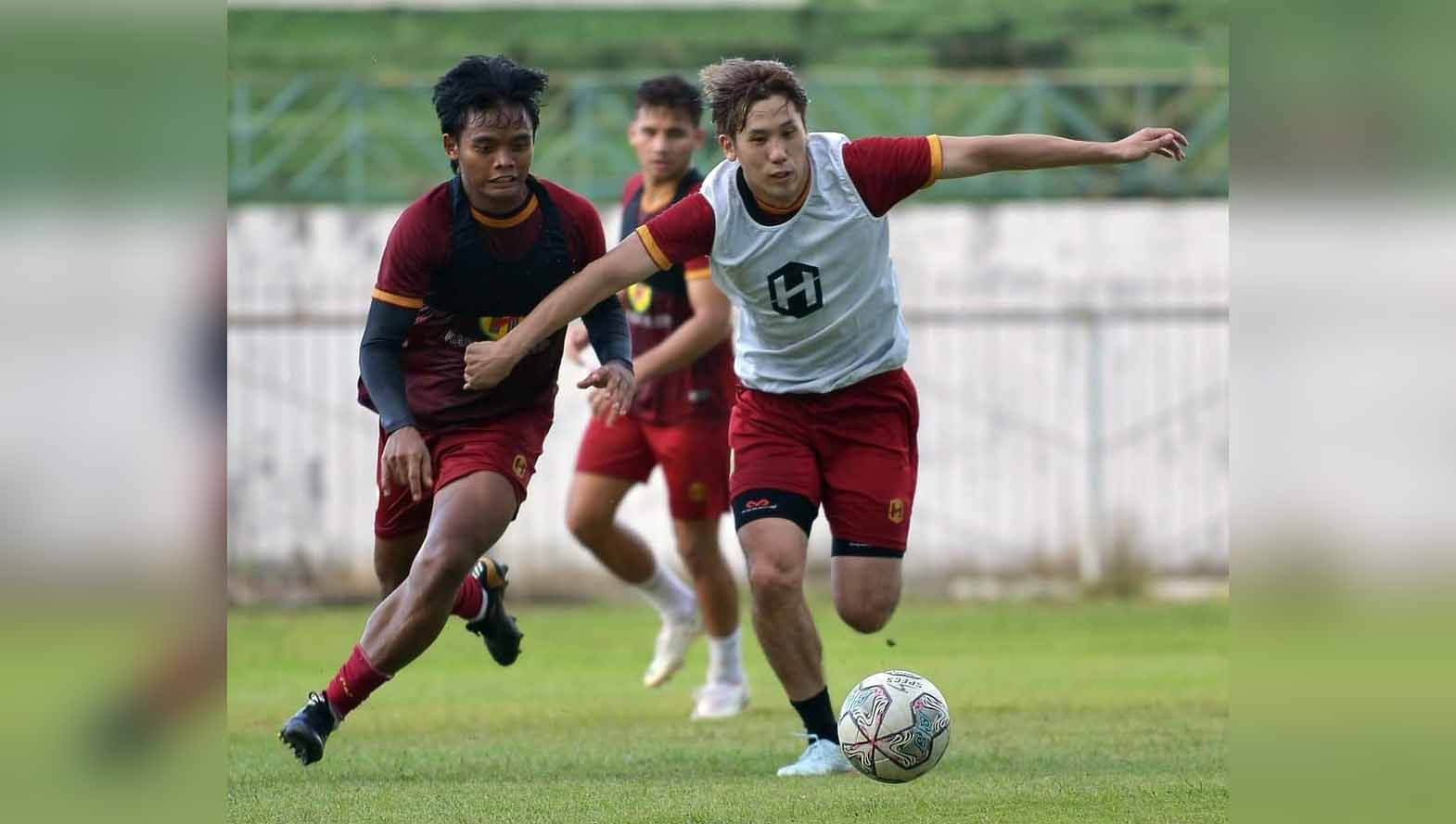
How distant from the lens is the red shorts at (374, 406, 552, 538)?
6672mm

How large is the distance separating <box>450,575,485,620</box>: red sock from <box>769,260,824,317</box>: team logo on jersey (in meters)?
1.75

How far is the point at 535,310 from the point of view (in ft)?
20.8

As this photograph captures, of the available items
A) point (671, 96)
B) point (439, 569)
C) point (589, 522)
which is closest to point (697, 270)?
point (671, 96)

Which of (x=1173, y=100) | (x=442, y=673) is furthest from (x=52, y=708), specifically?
(x=1173, y=100)

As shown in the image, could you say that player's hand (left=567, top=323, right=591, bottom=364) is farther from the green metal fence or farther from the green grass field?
the green metal fence

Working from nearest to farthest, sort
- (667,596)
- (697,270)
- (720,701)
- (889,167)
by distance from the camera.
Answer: (889,167) → (697,270) → (720,701) → (667,596)

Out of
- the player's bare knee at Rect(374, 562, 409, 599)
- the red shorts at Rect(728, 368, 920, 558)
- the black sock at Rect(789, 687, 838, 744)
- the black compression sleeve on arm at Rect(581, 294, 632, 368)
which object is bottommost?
the black sock at Rect(789, 687, 838, 744)

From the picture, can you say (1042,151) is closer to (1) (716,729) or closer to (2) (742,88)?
(2) (742,88)

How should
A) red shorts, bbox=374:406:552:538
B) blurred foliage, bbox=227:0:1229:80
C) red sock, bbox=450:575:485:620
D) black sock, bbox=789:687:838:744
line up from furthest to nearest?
blurred foliage, bbox=227:0:1229:80, red sock, bbox=450:575:485:620, black sock, bbox=789:687:838:744, red shorts, bbox=374:406:552:538

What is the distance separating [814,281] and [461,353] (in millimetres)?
1337

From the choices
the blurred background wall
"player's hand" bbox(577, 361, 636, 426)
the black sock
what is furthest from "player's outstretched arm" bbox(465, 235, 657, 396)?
the blurred background wall

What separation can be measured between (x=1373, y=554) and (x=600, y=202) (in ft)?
47.9

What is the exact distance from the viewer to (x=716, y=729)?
8.66 m

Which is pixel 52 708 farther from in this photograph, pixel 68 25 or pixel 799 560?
pixel 799 560
